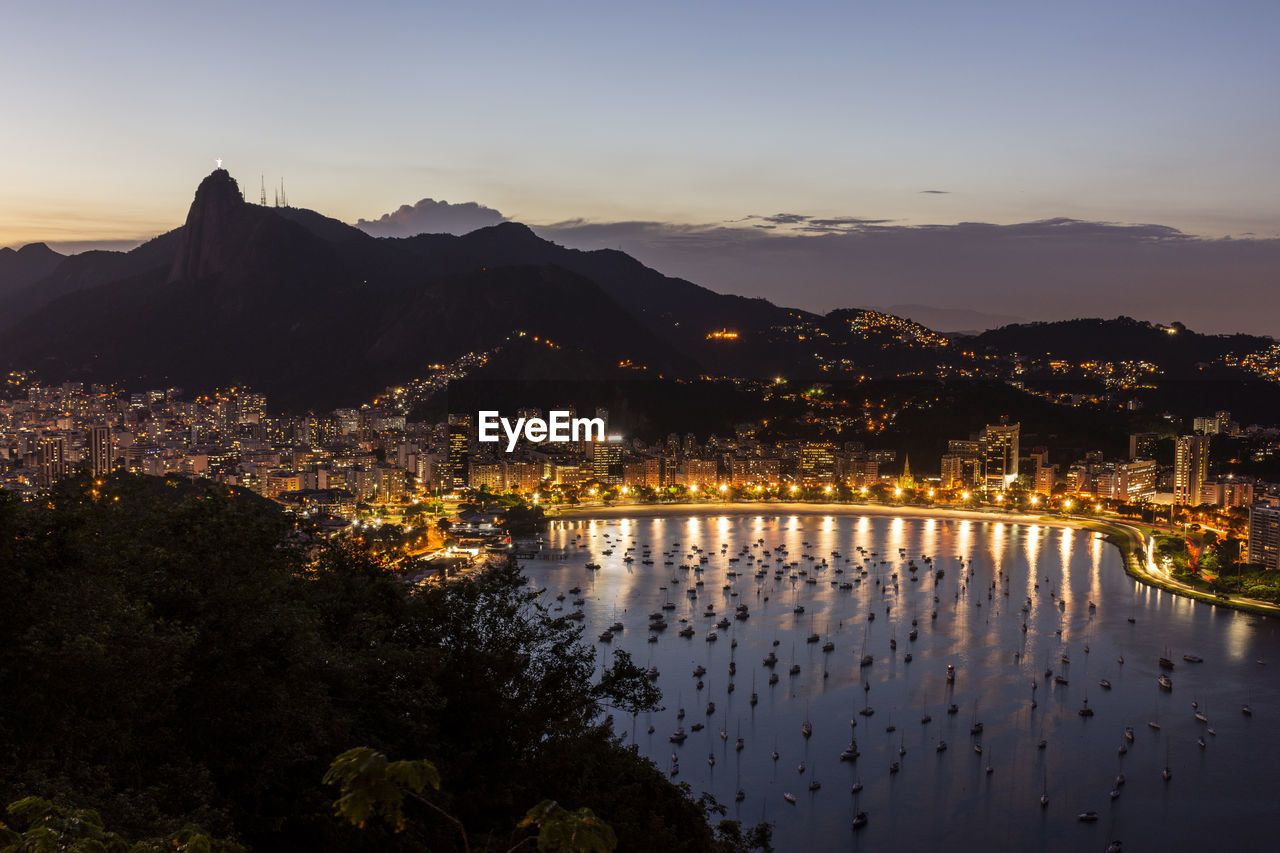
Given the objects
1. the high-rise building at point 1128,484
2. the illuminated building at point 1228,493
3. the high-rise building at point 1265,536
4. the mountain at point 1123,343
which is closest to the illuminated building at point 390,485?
the high-rise building at point 1128,484

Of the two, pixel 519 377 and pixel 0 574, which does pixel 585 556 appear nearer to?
pixel 0 574

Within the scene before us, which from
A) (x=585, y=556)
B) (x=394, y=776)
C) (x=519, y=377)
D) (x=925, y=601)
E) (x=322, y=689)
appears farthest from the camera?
(x=519, y=377)

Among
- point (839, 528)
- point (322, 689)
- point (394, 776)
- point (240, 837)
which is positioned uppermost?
point (394, 776)

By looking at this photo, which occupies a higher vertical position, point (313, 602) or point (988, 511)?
point (313, 602)

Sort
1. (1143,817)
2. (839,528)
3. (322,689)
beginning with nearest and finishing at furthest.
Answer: (322,689), (1143,817), (839,528)

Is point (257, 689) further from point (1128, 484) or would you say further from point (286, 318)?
point (286, 318)

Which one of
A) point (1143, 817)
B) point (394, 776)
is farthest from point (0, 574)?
point (1143, 817)

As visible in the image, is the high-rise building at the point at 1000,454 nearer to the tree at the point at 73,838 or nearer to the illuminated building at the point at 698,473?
the illuminated building at the point at 698,473

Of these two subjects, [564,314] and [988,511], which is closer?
[988,511]

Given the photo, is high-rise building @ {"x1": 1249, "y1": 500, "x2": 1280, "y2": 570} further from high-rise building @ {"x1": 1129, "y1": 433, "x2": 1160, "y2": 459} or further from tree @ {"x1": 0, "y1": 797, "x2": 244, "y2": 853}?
tree @ {"x1": 0, "y1": 797, "x2": 244, "y2": 853}
